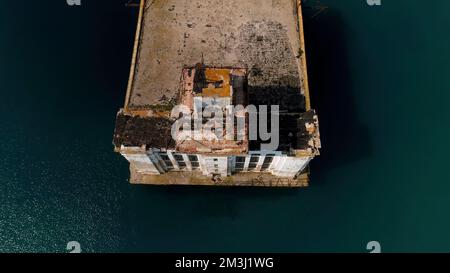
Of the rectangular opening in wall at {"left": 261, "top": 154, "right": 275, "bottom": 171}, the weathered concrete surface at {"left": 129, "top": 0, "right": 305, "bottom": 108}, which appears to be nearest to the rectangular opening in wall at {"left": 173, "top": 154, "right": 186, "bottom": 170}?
the weathered concrete surface at {"left": 129, "top": 0, "right": 305, "bottom": 108}

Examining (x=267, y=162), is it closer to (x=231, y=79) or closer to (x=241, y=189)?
(x=241, y=189)

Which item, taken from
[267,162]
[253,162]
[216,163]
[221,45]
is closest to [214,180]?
[216,163]

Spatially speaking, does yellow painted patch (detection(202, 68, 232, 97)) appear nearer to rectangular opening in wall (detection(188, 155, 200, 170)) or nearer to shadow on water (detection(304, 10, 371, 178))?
rectangular opening in wall (detection(188, 155, 200, 170))

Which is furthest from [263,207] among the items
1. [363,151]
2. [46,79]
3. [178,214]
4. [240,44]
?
[46,79]

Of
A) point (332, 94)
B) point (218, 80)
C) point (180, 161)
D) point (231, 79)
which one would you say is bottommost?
point (180, 161)

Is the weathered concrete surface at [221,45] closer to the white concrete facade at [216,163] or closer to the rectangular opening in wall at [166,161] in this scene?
the white concrete facade at [216,163]

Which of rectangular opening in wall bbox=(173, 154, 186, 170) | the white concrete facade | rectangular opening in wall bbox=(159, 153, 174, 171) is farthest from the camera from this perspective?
rectangular opening in wall bbox=(173, 154, 186, 170)

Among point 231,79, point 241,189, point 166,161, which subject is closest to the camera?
point 231,79
